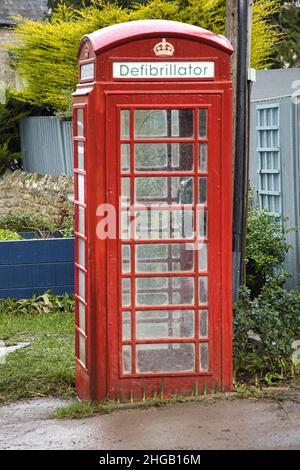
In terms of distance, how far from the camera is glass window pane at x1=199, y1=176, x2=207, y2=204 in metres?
7.16

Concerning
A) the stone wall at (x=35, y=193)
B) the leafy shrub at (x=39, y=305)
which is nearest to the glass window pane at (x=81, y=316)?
the leafy shrub at (x=39, y=305)

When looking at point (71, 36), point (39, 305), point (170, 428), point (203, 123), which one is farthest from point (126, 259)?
point (71, 36)

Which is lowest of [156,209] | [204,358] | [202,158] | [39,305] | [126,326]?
[39,305]

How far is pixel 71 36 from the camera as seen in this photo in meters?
19.4

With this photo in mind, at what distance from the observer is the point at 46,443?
6.53m

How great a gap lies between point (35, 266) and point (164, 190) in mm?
4646

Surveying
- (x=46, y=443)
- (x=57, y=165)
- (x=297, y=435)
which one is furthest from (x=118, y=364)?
(x=57, y=165)

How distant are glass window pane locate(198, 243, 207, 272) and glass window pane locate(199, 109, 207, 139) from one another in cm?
76

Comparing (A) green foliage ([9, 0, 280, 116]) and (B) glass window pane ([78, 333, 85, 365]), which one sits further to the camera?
(A) green foliage ([9, 0, 280, 116])

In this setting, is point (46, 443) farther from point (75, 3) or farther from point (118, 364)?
point (75, 3)

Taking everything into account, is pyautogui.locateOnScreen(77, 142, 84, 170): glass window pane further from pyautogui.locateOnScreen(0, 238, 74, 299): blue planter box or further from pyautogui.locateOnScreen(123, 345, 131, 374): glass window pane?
pyautogui.locateOnScreen(0, 238, 74, 299): blue planter box

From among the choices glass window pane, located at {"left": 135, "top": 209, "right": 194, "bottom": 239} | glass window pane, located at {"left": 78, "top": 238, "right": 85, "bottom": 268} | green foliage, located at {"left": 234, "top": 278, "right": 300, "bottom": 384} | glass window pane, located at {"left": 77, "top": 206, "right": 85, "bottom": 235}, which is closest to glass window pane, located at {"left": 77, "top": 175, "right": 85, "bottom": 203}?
glass window pane, located at {"left": 77, "top": 206, "right": 85, "bottom": 235}

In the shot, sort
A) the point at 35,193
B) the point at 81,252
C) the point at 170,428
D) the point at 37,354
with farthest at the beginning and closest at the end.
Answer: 1. the point at 35,193
2. the point at 37,354
3. the point at 81,252
4. the point at 170,428

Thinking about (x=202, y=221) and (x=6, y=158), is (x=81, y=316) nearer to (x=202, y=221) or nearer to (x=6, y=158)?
(x=202, y=221)
